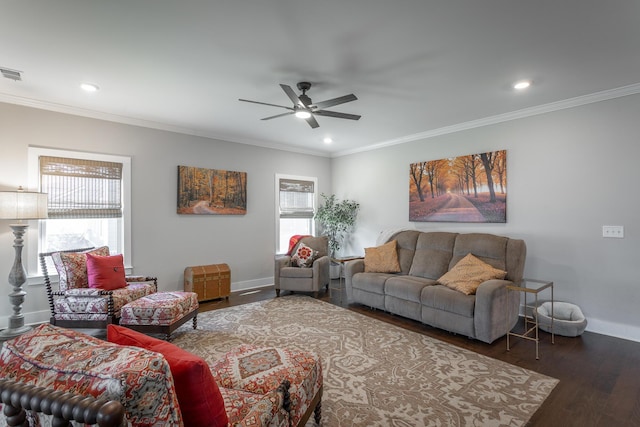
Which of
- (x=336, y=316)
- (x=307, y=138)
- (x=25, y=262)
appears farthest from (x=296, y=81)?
(x=25, y=262)

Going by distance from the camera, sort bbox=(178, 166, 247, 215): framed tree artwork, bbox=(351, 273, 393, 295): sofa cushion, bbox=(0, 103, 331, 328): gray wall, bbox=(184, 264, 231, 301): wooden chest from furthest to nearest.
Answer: bbox=(178, 166, 247, 215): framed tree artwork → bbox=(184, 264, 231, 301): wooden chest → bbox=(351, 273, 393, 295): sofa cushion → bbox=(0, 103, 331, 328): gray wall

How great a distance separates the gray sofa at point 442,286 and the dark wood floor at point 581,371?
154 millimetres

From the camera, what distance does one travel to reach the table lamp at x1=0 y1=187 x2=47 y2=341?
132 inches

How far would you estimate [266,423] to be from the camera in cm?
132

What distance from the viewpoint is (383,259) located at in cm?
471

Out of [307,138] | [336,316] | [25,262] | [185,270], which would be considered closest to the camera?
[25,262]

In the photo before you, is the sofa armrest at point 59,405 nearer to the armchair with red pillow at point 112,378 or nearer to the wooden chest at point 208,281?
the armchair with red pillow at point 112,378

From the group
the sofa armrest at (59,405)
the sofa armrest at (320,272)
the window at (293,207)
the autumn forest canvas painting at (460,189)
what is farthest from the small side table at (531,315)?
the window at (293,207)

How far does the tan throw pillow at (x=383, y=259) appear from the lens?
15.3 feet

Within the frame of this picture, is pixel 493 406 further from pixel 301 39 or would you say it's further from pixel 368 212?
pixel 368 212

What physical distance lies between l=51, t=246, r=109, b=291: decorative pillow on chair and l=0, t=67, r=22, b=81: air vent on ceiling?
184 centimetres

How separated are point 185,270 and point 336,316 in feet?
8.22

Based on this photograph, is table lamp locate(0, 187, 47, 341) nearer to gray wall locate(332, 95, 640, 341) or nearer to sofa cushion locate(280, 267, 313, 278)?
sofa cushion locate(280, 267, 313, 278)

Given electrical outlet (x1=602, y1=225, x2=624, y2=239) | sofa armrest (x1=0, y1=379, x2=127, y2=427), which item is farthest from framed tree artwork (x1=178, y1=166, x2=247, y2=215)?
electrical outlet (x1=602, y1=225, x2=624, y2=239)
